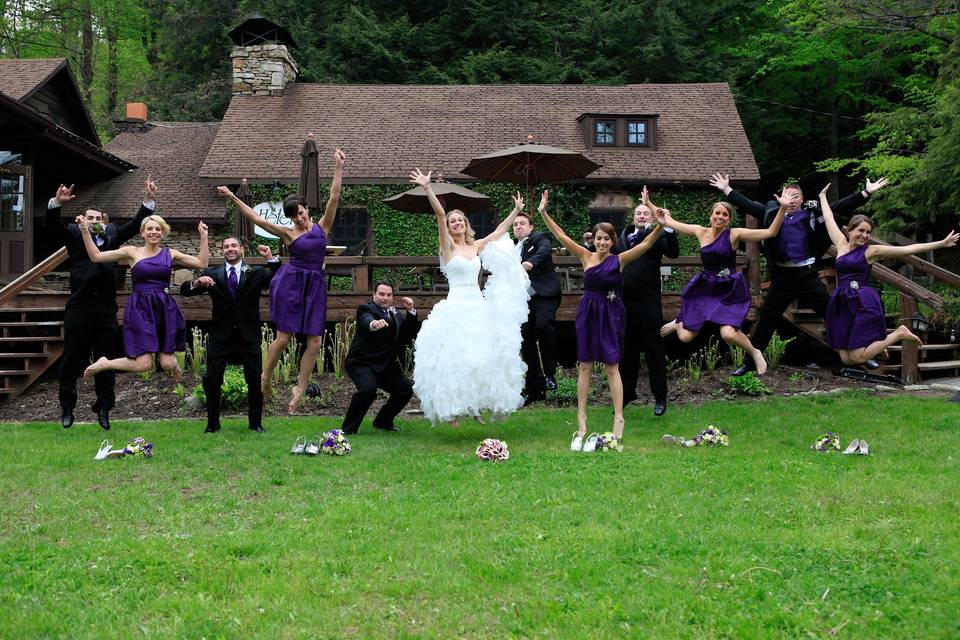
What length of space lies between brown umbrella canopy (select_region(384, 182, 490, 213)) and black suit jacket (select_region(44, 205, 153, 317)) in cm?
541

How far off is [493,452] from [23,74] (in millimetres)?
18924

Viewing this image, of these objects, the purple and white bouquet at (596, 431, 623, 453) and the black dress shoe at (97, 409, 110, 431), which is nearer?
the purple and white bouquet at (596, 431, 623, 453)

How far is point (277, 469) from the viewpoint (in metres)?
7.60

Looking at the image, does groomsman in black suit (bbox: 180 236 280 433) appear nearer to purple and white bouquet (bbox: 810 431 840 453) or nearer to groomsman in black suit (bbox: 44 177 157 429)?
groomsman in black suit (bbox: 44 177 157 429)

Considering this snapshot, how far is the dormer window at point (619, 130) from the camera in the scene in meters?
23.0

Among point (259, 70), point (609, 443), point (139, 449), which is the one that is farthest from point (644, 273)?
point (259, 70)

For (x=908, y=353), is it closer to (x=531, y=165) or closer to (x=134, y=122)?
(x=531, y=165)

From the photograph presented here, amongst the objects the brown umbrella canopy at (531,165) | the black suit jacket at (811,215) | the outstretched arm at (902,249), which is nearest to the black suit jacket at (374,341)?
the black suit jacket at (811,215)

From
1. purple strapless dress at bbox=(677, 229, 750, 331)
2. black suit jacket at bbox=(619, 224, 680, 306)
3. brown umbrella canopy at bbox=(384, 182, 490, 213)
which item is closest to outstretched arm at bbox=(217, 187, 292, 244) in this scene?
black suit jacket at bbox=(619, 224, 680, 306)

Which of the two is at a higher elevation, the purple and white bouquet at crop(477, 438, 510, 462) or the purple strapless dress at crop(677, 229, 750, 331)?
the purple strapless dress at crop(677, 229, 750, 331)

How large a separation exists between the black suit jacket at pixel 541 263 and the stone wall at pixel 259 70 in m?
15.8

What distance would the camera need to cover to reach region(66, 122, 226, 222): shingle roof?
22.0m

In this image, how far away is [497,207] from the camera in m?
22.3

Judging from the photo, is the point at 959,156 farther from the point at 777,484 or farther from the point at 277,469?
the point at 277,469
